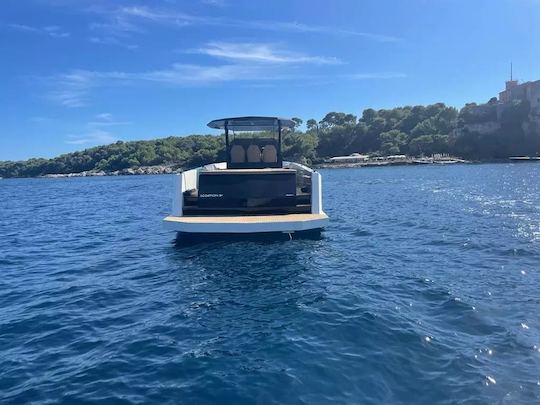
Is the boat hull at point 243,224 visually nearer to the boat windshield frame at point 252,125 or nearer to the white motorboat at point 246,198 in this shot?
the white motorboat at point 246,198

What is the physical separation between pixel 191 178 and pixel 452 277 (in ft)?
35.2

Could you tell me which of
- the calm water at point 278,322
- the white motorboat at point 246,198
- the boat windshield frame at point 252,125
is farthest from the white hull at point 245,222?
the boat windshield frame at point 252,125


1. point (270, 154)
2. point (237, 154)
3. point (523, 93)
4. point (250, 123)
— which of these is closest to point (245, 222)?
point (237, 154)

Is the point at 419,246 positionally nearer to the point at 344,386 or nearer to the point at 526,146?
the point at 344,386

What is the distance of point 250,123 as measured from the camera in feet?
62.4

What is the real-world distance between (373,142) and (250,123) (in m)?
144

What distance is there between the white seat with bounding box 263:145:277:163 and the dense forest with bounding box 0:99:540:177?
300ft

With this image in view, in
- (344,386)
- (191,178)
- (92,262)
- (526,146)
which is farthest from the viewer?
(526,146)

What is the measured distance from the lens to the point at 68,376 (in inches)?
229

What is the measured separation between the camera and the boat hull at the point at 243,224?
1354 centimetres

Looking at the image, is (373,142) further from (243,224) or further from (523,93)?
(243,224)

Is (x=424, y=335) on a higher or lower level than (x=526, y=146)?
lower

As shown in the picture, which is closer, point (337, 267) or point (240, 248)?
point (337, 267)

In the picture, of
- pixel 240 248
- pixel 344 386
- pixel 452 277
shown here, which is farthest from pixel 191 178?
pixel 344 386
